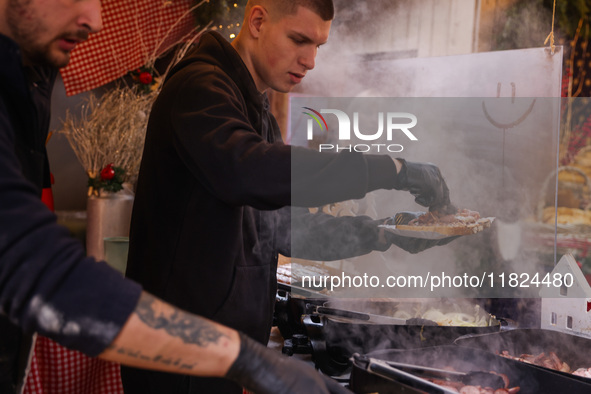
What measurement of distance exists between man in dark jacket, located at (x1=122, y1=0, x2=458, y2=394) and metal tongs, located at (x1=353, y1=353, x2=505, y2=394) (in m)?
0.29

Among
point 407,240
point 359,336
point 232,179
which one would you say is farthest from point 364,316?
point 232,179

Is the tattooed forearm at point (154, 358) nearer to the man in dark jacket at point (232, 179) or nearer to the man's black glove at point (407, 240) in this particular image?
the man in dark jacket at point (232, 179)

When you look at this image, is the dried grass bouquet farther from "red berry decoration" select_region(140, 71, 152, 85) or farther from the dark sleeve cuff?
the dark sleeve cuff

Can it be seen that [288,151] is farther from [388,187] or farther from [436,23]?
[436,23]

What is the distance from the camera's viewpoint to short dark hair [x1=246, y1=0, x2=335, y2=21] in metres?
1.40

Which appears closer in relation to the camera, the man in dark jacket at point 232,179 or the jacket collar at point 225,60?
the man in dark jacket at point 232,179

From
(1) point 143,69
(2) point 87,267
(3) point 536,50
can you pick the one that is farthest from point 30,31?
(1) point 143,69

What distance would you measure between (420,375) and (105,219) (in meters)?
1.62

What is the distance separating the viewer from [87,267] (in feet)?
2.33

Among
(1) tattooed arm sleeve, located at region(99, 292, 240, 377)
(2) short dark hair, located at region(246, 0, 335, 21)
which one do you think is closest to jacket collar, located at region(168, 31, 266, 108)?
(2) short dark hair, located at region(246, 0, 335, 21)

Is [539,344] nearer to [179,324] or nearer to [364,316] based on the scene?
[364,316]

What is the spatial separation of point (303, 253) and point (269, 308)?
0.83ft

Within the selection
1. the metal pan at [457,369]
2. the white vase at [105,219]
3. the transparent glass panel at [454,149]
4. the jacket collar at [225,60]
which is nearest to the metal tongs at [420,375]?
the metal pan at [457,369]

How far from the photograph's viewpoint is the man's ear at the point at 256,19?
143 cm
